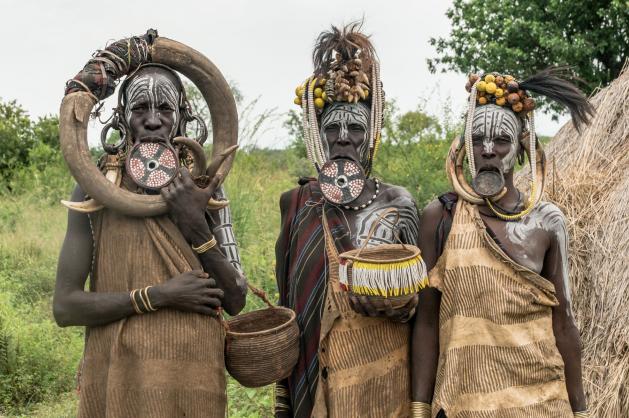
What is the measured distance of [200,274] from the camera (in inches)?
112

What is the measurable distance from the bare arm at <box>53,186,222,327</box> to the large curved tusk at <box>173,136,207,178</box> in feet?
1.27

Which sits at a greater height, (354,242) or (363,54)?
(363,54)

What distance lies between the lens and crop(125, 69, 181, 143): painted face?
288 centimetres

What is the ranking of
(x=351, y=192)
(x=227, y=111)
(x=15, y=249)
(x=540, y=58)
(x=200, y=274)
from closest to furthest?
(x=200, y=274) → (x=227, y=111) → (x=351, y=192) → (x=15, y=249) → (x=540, y=58)

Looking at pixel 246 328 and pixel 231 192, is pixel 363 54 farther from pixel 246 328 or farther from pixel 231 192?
pixel 231 192

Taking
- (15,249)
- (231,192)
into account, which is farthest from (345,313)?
(15,249)

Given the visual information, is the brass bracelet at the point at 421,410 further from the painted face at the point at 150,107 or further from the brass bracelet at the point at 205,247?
the painted face at the point at 150,107

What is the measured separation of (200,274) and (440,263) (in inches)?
37.8

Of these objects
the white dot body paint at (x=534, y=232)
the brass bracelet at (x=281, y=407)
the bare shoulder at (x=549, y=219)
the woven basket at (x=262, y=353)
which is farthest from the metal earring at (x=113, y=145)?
the bare shoulder at (x=549, y=219)

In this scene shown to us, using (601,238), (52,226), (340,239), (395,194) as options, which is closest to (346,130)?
(395,194)

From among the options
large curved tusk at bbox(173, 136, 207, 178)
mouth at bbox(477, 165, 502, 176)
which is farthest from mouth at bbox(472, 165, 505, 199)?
large curved tusk at bbox(173, 136, 207, 178)

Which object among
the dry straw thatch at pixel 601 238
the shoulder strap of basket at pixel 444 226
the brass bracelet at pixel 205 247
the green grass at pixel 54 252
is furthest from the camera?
the green grass at pixel 54 252

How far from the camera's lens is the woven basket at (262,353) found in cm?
298

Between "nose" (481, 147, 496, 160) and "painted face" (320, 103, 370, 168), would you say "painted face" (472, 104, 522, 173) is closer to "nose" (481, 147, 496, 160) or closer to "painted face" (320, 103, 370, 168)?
"nose" (481, 147, 496, 160)
